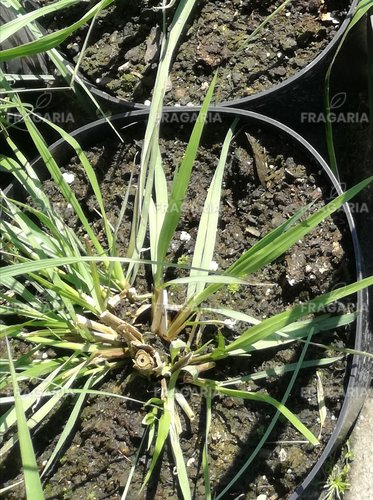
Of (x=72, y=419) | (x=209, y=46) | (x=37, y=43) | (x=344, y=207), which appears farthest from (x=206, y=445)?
(x=209, y=46)

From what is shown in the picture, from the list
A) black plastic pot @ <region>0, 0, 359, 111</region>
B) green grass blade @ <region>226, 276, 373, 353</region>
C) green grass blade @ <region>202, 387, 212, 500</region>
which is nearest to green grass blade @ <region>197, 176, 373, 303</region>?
green grass blade @ <region>226, 276, 373, 353</region>

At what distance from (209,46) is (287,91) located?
0.19m

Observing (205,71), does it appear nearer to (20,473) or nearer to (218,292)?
(218,292)

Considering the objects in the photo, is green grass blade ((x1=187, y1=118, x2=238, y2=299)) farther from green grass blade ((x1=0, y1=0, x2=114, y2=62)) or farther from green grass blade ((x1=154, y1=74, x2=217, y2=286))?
green grass blade ((x1=0, y1=0, x2=114, y2=62))

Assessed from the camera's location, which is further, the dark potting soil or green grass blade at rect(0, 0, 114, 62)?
the dark potting soil

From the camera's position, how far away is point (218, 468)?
107cm

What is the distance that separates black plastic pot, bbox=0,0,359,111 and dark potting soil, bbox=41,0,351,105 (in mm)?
35

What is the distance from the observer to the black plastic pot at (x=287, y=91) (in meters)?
1.18

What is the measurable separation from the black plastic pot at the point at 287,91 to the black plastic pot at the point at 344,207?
0.04 metres

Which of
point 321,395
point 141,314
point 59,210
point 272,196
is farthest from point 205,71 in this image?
point 321,395

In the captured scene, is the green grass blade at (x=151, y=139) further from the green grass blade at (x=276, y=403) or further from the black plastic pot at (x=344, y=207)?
the green grass blade at (x=276, y=403)

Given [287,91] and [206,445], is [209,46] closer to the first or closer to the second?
[287,91]

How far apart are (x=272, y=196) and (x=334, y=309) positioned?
0.81 feet

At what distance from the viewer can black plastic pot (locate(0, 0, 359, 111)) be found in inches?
46.3
